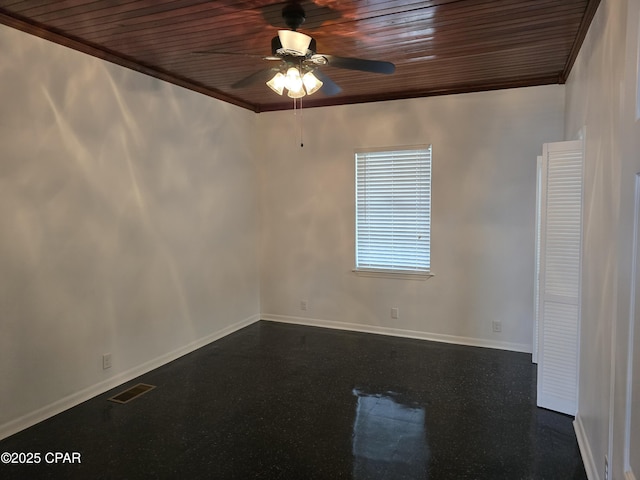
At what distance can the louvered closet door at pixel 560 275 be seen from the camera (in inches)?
113

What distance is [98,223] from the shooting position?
336 cm

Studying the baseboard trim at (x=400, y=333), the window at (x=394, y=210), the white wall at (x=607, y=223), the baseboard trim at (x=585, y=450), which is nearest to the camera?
the white wall at (x=607, y=223)

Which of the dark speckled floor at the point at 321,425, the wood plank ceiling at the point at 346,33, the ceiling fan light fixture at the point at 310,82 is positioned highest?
the wood plank ceiling at the point at 346,33

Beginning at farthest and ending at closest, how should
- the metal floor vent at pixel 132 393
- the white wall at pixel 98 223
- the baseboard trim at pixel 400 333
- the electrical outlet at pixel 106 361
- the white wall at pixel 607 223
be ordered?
the baseboard trim at pixel 400 333 < the electrical outlet at pixel 106 361 < the metal floor vent at pixel 132 393 < the white wall at pixel 98 223 < the white wall at pixel 607 223

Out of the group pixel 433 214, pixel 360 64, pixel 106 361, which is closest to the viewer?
pixel 360 64

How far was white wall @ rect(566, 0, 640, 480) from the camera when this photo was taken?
3.83ft

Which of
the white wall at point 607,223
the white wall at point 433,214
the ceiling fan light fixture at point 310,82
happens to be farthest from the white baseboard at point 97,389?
the white wall at point 607,223

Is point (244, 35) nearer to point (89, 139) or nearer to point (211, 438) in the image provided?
point (89, 139)

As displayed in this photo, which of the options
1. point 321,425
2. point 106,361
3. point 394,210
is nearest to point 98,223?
point 106,361

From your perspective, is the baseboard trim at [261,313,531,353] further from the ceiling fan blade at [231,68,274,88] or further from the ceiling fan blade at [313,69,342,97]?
the ceiling fan blade at [231,68,274,88]

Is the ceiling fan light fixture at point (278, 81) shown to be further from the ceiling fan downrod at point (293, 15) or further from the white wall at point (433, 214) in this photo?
the white wall at point (433, 214)

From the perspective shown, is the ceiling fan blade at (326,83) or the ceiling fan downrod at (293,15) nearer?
the ceiling fan downrod at (293,15)

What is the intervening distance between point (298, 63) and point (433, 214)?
8.03 ft

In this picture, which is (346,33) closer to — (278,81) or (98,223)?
(278,81)
